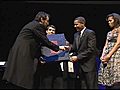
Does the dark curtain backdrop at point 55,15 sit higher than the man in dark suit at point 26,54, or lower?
higher

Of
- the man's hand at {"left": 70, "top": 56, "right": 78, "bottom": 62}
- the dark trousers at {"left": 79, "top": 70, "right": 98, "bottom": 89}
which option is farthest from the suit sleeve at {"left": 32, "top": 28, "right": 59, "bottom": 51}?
the dark trousers at {"left": 79, "top": 70, "right": 98, "bottom": 89}

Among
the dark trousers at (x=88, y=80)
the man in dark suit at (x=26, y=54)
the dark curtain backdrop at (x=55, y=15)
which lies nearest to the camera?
the man in dark suit at (x=26, y=54)

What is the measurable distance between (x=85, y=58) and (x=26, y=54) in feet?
2.71

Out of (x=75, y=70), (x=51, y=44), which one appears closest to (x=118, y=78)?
Answer: (x=75, y=70)

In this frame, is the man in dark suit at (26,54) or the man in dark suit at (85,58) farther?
the man in dark suit at (85,58)

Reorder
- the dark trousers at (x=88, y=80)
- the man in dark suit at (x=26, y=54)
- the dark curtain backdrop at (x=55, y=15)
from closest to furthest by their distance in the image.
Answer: the man in dark suit at (x=26, y=54) < the dark trousers at (x=88, y=80) < the dark curtain backdrop at (x=55, y=15)

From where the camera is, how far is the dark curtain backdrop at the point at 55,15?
8539 millimetres

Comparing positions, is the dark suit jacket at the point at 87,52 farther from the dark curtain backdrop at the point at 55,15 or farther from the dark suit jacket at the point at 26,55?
the dark curtain backdrop at the point at 55,15

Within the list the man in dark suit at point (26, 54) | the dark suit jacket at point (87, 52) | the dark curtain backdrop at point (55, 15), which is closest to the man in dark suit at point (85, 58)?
the dark suit jacket at point (87, 52)

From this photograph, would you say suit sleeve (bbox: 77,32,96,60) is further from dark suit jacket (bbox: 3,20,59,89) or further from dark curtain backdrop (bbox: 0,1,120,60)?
dark curtain backdrop (bbox: 0,1,120,60)

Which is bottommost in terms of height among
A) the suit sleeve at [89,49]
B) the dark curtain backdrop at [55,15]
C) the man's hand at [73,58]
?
the man's hand at [73,58]

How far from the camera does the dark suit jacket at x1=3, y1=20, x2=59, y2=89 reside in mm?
4871

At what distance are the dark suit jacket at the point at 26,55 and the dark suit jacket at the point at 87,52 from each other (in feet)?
1.19

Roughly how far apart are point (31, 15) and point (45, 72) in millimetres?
3690
